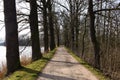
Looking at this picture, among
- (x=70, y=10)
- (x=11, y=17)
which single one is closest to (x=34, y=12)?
(x=11, y=17)

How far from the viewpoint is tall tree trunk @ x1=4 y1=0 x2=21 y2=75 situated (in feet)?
46.8

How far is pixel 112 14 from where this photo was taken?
1819cm

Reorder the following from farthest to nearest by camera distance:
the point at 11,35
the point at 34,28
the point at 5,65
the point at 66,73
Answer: the point at 34,28
the point at 5,65
the point at 11,35
the point at 66,73

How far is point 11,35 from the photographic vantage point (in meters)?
14.4

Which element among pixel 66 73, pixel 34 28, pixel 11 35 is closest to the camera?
pixel 66 73

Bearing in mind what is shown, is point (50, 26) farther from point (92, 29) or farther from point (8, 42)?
point (8, 42)

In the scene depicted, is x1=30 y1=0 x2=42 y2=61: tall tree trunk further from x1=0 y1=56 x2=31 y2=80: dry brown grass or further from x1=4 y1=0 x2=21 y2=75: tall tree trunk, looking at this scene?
x1=4 y1=0 x2=21 y2=75: tall tree trunk

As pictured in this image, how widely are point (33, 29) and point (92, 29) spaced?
5.89 m

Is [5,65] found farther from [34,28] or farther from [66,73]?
[66,73]

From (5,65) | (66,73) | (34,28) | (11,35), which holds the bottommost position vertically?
(5,65)

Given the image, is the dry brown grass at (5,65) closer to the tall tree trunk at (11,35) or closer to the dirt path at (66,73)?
the tall tree trunk at (11,35)

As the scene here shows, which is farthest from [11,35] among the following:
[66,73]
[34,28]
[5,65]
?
[34,28]

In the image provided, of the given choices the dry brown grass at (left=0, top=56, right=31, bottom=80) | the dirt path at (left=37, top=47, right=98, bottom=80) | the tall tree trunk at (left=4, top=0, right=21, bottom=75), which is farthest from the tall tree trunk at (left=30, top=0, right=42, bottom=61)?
the tall tree trunk at (left=4, top=0, right=21, bottom=75)

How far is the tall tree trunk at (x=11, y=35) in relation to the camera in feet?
46.8
